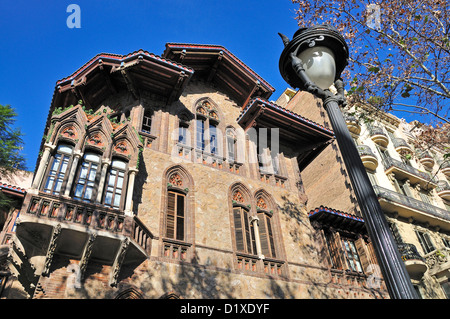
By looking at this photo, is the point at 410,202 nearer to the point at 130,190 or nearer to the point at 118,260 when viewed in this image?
the point at 130,190

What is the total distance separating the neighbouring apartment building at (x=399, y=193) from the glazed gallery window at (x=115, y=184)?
12846mm

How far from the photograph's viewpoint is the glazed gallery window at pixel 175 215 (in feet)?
41.0

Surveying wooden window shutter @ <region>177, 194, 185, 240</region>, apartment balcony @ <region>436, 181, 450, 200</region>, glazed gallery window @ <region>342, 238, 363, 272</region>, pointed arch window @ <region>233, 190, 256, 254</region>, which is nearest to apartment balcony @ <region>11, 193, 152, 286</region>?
wooden window shutter @ <region>177, 194, 185, 240</region>

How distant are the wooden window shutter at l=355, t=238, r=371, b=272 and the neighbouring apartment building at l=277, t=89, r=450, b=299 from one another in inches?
197

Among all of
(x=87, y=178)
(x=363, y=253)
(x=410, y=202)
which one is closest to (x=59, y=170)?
(x=87, y=178)

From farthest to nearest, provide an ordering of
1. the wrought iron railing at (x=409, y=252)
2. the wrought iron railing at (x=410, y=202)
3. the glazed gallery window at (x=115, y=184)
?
the wrought iron railing at (x=410, y=202)
the wrought iron railing at (x=409, y=252)
the glazed gallery window at (x=115, y=184)

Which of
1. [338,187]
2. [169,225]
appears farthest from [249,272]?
[338,187]

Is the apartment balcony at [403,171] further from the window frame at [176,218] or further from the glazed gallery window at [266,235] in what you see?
the window frame at [176,218]

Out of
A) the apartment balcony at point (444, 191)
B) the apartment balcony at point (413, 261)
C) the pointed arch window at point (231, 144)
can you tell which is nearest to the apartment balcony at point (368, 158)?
the apartment balcony at point (413, 261)

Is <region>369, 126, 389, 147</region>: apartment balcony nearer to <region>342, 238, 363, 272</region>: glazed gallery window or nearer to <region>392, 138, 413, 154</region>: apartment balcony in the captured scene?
<region>392, 138, 413, 154</region>: apartment balcony

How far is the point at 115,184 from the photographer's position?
12031 mm

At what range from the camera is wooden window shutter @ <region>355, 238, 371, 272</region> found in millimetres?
16795

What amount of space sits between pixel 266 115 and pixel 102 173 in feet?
28.6

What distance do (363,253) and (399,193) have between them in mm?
11773
